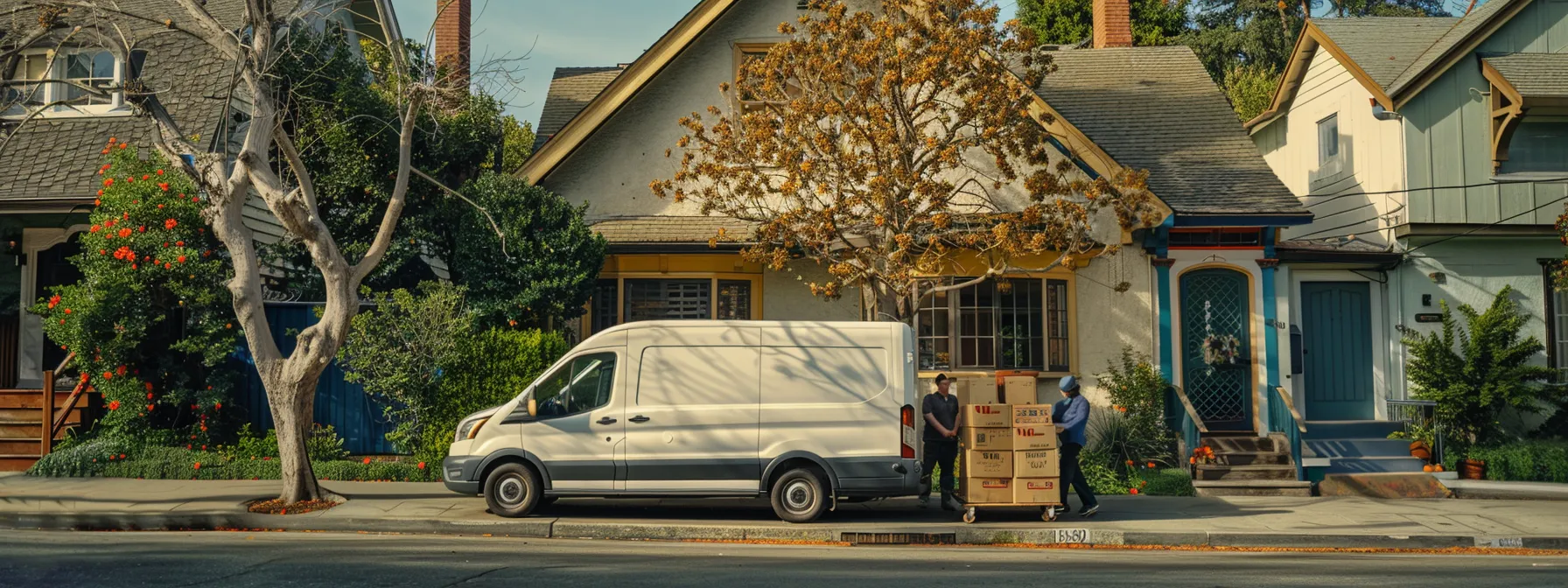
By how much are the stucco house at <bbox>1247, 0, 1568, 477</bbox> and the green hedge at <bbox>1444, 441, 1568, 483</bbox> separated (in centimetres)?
110

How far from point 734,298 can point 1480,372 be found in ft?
33.8

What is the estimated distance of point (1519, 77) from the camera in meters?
15.8

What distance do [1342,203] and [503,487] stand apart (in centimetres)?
1357

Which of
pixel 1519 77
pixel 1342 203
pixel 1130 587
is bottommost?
pixel 1130 587

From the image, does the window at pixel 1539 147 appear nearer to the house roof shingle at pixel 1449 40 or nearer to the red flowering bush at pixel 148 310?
the house roof shingle at pixel 1449 40

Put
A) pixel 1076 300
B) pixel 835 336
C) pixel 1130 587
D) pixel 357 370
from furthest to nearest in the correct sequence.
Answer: pixel 1076 300
pixel 357 370
pixel 835 336
pixel 1130 587

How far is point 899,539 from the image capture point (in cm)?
1059

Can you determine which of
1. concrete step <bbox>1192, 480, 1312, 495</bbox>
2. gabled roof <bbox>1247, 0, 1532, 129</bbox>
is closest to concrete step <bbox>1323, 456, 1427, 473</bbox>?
concrete step <bbox>1192, 480, 1312, 495</bbox>

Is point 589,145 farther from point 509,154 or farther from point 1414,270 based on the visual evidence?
point 1414,270

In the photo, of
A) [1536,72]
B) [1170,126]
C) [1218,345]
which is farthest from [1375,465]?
[1536,72]

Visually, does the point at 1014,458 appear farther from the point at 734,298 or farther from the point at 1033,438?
the point at 734,298

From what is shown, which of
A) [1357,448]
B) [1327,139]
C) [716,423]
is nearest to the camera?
[716,423]

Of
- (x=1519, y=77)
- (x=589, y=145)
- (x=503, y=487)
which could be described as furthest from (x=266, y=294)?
(x=1519, y=77)

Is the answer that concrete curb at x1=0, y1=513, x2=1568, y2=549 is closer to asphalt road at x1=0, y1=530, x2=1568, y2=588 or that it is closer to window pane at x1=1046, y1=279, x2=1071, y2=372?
asphalt road at x1=0, y1=530, x2=1568, y2=588
